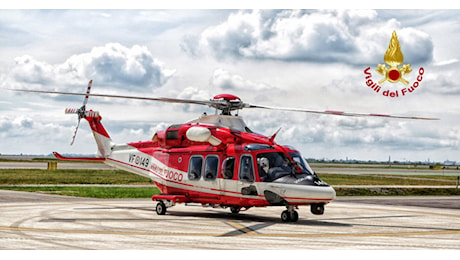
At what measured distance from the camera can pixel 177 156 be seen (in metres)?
23.4

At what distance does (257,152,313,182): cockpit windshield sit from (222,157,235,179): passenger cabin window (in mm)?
1270

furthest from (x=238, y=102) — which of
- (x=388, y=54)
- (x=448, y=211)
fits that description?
(x=448, y=211)

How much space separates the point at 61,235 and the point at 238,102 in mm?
8348

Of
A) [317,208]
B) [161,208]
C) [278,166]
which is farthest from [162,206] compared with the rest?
[317,208]

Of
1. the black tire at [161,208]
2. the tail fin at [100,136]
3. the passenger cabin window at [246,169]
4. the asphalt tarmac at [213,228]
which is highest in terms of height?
the tail fin at [100,136]

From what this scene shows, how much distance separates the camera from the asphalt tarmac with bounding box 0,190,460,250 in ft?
48.6

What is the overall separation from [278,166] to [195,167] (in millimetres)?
4093

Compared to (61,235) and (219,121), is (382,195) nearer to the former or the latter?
(219,121)

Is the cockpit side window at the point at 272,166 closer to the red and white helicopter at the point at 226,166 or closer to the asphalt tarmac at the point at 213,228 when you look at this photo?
the red and white helicopter at the point at 226,166

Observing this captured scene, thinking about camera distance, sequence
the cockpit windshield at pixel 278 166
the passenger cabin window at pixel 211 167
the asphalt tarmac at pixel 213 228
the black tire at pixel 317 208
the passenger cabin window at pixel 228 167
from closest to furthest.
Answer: the asphalt tarmac at pixel 213 228 < the black tire at pixel 317 208 < the cockpit windshield at pixel 278 166 < the passenger cabin window at pixel 228 167 < the passenger cabin window at pixel 211 167

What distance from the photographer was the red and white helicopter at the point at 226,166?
63.6 feet

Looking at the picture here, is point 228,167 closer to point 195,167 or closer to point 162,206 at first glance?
point 195,167

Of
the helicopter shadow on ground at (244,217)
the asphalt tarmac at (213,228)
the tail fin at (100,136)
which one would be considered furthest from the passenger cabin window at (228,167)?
the tail fin at (100,136)

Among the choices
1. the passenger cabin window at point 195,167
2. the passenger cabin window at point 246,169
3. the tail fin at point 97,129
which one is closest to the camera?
the passenger cabin window at point 246,169
